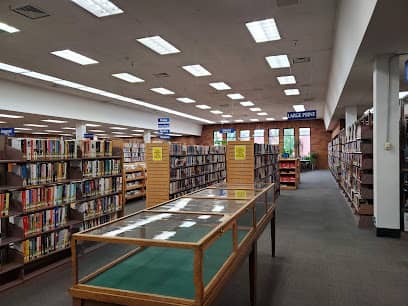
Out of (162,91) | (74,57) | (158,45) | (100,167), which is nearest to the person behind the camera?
(100,167)

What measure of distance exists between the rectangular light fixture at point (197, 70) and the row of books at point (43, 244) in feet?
18.8

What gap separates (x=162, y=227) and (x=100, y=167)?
318 centimetres

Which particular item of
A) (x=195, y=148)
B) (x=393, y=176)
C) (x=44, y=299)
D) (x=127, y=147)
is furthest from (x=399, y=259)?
(x=127, y=147)

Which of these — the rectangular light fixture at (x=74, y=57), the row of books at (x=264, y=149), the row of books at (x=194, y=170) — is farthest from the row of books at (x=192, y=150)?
the rectangular light fixture at (x=74, y=57)

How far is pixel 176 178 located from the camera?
315 inches

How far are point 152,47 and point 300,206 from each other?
5.79m

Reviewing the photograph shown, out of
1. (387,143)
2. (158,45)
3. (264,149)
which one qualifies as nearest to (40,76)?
(158,45)

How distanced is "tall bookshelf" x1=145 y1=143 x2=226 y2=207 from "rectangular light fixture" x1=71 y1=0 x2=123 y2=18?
3.31 metres

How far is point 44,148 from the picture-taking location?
421 cm

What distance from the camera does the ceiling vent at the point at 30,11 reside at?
196 inches

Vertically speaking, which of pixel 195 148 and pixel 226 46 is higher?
pixel 226 46

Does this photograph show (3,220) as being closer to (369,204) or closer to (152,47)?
(152,47)

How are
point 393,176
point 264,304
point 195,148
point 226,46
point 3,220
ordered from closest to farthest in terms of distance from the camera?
1. point 264,304
2. point 3,220
3. point 393,176
4. point 226,46
5. point 195,148

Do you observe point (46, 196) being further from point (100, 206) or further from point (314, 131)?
point (314, 131)
